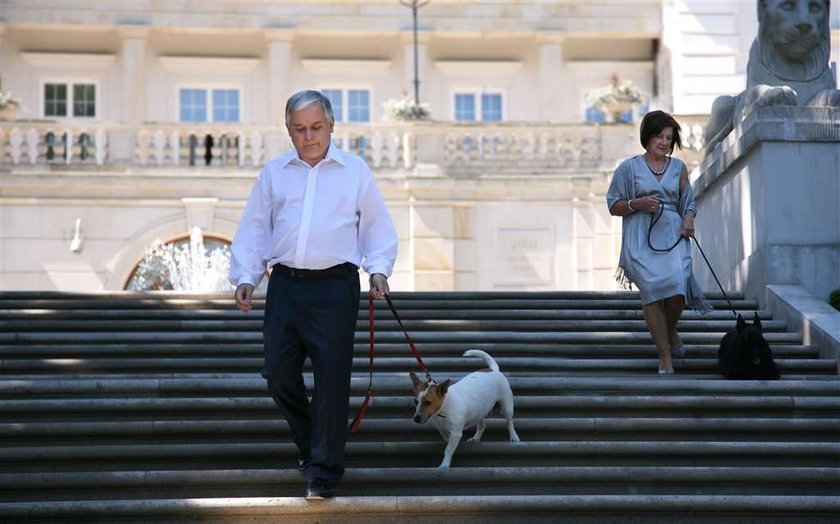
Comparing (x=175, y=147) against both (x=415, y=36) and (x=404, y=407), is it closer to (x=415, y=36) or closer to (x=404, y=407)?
(x=415, y=36)

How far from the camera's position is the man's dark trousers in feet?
27.4

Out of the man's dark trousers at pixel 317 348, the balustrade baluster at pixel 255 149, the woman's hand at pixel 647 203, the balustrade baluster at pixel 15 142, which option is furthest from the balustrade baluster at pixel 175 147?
the man's dark trousers at pixel 317 348

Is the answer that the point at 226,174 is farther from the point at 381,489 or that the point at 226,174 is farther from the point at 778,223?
the point at 381,489

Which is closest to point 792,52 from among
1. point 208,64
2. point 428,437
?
point 428,437

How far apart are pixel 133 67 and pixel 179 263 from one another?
849 cm

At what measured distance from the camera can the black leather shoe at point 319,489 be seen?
27.9 feet

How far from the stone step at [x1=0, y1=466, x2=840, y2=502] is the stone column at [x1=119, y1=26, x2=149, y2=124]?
87.5 ft

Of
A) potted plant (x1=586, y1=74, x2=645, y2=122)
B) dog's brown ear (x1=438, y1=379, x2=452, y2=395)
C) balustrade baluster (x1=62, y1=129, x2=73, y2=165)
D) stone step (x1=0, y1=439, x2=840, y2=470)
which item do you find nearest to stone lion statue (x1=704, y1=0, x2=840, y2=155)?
stone step (x1=0, y1=439, x2=840, y2=470)

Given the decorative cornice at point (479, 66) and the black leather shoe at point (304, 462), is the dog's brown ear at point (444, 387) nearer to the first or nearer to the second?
the black leather shoe at point (304, 462)

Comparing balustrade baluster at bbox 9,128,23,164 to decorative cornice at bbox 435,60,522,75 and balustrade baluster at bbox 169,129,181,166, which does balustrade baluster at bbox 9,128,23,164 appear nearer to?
balustrade baluster at bbox 169,129,181,166

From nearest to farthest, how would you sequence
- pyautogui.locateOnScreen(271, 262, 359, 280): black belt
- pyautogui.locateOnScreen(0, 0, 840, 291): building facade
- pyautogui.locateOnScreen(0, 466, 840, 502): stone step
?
pyautogui.locateOnScreen(271, 262, 359, 280): black belt → pyautogui.locateOnScreen(0, 466, 840, 502): stone step → pyautogui.locateOnScreen(0, 0, 840, 291): building facade

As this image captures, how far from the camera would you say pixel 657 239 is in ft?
37.5

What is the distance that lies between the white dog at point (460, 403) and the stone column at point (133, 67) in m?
26.7

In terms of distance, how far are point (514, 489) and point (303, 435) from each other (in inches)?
51.7
